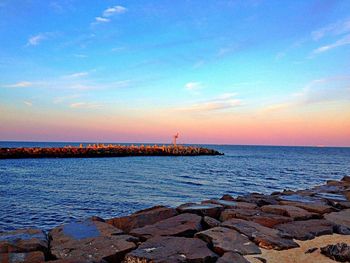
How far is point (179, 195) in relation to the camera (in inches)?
534

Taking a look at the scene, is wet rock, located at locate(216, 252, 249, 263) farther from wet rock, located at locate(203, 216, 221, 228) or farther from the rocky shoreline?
wet rock, located at locate(203, 216, 221, 228)

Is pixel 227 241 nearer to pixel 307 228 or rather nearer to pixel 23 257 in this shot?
pixel 307 228

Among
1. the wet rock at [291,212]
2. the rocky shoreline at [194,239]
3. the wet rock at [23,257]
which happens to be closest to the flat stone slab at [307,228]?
the rocky shoreline at [194,239]

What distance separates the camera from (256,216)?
22.2ft

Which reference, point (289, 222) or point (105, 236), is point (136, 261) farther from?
point (289, 222)

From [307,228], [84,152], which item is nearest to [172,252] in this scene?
[307,228]

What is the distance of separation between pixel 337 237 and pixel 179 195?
830cm

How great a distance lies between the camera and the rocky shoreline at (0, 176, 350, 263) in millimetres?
4505

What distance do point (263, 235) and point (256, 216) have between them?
1375 millimetres

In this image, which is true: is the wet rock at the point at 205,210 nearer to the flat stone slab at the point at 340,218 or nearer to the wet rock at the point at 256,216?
the wet rock at the point at 256,216

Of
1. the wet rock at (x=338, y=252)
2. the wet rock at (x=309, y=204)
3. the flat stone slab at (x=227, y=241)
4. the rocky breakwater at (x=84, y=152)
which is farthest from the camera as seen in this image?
the rocky breakwater at (x=84, y=152)

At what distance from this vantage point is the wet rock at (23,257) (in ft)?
14.2

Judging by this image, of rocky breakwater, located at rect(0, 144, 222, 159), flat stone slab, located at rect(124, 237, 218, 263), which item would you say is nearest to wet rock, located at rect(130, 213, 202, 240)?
flat stone slab, located at rect(124, 237, 218, 263)

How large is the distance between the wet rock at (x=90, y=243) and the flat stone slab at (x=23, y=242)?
16 centimetres
